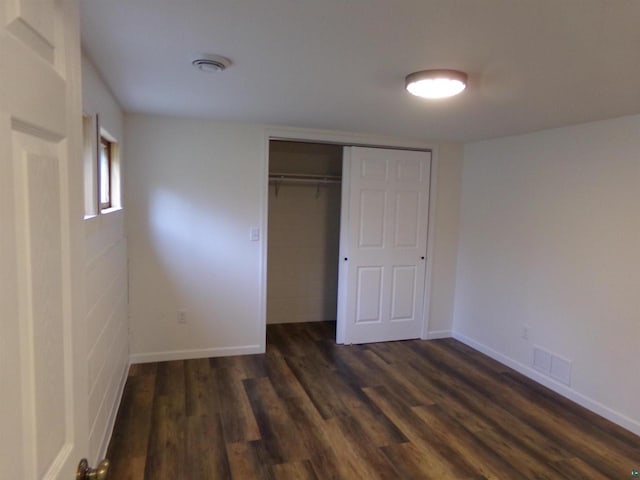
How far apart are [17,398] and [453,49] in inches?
73.3

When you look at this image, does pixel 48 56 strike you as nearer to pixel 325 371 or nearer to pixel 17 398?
pixel 17 398

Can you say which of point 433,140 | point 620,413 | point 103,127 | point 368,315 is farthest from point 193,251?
point 620,413

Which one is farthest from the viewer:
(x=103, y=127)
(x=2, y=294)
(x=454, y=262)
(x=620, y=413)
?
(x=454, y=262)

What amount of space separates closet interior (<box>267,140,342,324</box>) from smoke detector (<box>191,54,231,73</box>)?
2.55 m

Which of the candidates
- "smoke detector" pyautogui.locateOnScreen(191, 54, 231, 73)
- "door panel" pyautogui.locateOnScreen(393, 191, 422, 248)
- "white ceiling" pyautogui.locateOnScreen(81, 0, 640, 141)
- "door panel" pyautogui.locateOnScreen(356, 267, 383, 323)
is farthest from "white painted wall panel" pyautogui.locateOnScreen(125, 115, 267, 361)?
"smoke detector" pyautogui.locateOnScreen(191, 54, 231, 73)

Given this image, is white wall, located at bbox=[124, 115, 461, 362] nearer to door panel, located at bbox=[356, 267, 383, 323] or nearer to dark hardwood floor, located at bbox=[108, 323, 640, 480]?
dark hardwood floor, located at bbox=[108, 323, 640, 480]

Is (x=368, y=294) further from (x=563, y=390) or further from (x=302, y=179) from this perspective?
(x=563, y=390)

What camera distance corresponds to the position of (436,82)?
79.9 inches

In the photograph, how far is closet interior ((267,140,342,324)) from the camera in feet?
15.4

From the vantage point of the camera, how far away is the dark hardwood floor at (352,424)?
7.50 feet

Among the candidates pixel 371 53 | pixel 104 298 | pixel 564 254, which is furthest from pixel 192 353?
Answer: pixel 564 254

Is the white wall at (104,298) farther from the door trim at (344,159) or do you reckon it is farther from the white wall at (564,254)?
the white wall at (564,254)

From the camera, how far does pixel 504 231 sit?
3.82 m

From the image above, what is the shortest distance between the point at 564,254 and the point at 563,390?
1.09 metres
